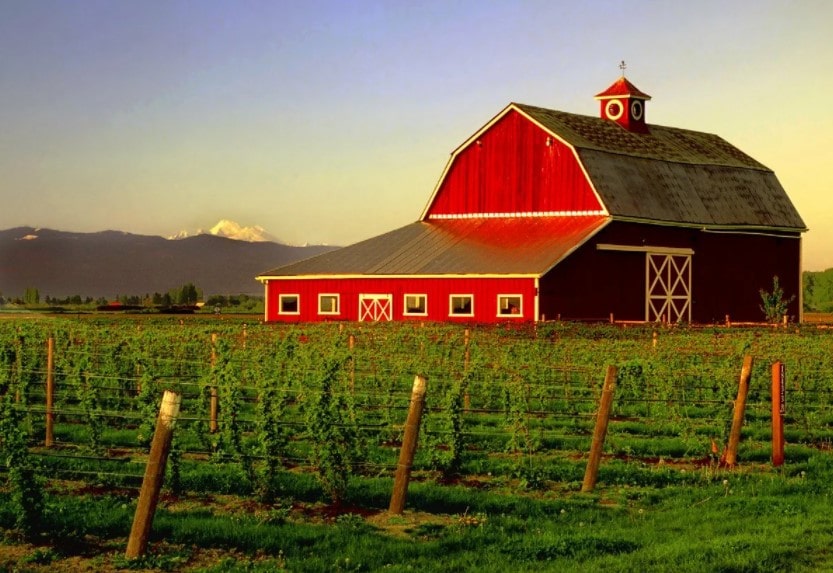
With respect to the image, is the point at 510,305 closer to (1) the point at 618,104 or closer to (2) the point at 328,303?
(2) the point at 328,303

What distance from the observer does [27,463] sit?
1231 centimetres

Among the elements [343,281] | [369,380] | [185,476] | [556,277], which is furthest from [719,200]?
[185,476]

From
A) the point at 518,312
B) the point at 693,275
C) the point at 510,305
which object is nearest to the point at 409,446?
the point at 518,312

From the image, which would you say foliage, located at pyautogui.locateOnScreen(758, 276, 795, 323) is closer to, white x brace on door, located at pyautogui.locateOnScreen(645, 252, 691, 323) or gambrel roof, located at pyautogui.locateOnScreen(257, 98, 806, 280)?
gambrel roof, located at pyautogui.locateOnScreen(257, 98, 806, 280)

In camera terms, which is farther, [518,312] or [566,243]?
[566,243]

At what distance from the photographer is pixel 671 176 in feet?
193

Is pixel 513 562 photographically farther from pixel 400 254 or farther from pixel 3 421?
pixel 400 254

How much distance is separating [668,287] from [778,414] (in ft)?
122

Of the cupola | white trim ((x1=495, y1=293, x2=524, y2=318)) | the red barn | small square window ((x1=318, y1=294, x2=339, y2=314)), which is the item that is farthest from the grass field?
the cupola

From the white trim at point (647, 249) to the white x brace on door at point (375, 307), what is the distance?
340 inches

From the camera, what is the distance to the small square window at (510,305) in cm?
4725

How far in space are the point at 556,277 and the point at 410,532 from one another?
118 feet

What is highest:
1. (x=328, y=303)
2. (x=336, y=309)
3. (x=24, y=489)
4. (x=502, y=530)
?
(x=328, y=303)

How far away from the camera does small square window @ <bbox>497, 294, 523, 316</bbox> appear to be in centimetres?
4725
